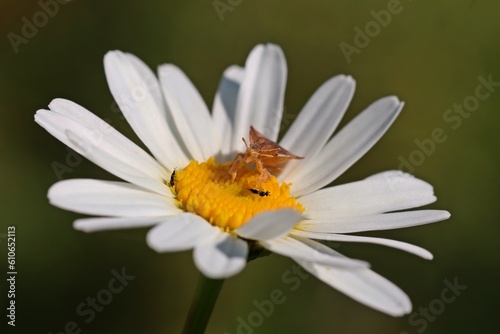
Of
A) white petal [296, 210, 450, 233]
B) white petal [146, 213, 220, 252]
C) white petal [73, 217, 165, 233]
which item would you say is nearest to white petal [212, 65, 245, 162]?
white petal [296, 210, 450, 233]

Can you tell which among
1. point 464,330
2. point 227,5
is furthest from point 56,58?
point 464,330

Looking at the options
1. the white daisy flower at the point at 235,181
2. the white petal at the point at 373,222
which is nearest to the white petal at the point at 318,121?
the white daisy flower at the point at 235,181

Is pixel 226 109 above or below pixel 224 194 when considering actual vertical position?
above

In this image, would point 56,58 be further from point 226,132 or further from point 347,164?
point 347,164

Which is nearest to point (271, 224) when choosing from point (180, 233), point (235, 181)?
point (180, 233)

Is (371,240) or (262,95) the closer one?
(371,240)

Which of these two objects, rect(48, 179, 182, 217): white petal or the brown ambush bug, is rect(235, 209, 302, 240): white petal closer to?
rect(48, 179, 182, 217): white petal

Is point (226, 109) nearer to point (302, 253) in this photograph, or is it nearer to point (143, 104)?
point (143, 104)
